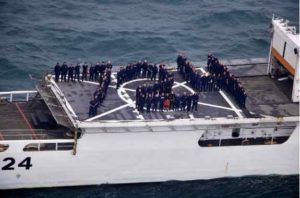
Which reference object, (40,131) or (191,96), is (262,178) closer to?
(191,96)

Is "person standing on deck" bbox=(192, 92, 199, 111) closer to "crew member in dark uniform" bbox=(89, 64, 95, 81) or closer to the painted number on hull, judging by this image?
"crew member in dark uniform" bbox=(89, 64, 95, 81)

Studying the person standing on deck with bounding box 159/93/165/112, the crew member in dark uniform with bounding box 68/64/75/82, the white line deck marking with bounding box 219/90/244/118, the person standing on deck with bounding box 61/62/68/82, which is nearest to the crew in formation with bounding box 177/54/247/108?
the white line deck marking with bounding box 219/90/244/118

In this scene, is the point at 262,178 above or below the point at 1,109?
below

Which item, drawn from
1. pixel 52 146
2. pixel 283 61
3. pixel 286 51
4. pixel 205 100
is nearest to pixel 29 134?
pixel 52 146

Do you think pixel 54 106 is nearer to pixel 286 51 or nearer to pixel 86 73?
pixel 86 73

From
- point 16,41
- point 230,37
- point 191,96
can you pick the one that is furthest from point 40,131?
point 230,37

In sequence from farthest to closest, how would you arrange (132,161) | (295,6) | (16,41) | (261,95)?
(295,6) → (16,41) → (261,95) → (132,161)
